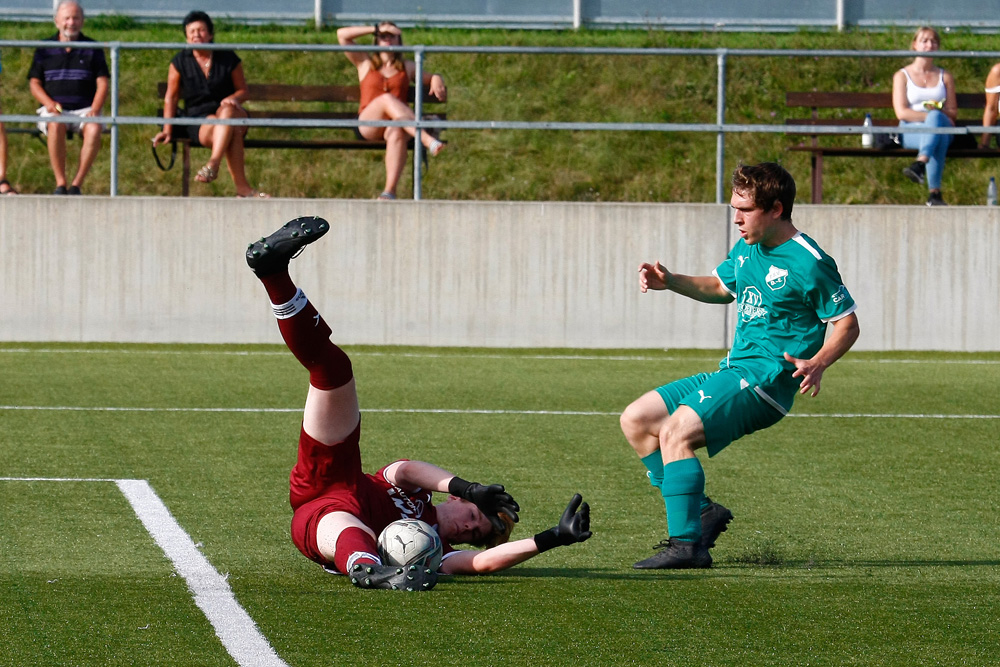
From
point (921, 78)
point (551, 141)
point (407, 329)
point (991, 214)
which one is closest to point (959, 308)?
point (991, 214)

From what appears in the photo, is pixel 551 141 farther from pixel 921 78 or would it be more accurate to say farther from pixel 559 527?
pixel 559 527

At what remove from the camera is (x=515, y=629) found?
4.54 meters

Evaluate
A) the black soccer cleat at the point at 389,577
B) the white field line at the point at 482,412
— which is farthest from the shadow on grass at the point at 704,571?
the white field line at the point at 482,412

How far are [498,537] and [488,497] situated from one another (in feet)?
1.15

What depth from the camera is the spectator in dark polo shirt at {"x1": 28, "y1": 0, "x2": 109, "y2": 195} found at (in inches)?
556

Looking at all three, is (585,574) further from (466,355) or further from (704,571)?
(466,355)

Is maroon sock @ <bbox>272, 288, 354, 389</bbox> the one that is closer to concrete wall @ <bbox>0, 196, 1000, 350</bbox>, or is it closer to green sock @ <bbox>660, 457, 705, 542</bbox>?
green sock @ <bbox>660, 457, 705, 542</bbox>

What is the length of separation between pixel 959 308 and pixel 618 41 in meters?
11.1

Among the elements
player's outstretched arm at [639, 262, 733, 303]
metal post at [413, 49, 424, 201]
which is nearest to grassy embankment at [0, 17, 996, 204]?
metal post at [413, 49, 424, 201]

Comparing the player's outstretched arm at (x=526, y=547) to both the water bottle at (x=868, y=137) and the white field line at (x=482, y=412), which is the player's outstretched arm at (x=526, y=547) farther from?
the water bottle at (x=868, y=137)

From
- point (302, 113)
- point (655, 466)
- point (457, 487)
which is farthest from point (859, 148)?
point (457, 487)

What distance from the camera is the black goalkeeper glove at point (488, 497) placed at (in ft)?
17.2

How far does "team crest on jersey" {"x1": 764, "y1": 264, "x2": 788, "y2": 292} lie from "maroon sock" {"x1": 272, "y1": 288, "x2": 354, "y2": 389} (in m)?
1.56

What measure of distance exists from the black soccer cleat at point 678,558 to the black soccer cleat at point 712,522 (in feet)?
0.53
